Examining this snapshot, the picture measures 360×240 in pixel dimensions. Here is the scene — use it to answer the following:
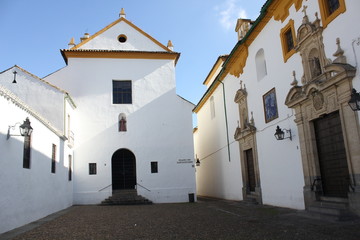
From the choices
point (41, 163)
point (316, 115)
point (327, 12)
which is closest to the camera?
point (327, 12)

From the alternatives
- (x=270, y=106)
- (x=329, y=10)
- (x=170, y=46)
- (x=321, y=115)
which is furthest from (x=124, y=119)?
(x=329, y=10)

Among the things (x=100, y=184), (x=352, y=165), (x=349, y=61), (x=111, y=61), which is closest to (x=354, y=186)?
(x=352, y=165)

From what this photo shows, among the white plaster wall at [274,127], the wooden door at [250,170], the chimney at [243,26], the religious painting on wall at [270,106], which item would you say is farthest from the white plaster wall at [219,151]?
the religious painting on wall at [270,106]

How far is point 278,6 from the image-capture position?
40.6 ft

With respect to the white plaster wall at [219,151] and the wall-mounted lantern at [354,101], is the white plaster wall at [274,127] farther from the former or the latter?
the wall-mounted lantern at [354,101]

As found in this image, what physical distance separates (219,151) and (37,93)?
11423 millimetres

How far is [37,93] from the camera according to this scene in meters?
17.2

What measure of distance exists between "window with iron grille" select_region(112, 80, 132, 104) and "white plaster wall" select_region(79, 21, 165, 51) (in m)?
2.28

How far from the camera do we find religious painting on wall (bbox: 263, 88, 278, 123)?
13.1 metres

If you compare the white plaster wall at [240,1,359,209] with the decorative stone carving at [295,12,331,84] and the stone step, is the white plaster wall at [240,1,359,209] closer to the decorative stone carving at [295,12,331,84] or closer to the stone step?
the decorative stone carving at [295,12,331,84]

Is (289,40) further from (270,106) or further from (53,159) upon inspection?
(53,159)

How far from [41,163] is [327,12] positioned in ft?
34.4

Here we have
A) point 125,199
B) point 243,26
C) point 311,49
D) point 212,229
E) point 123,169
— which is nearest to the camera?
point 212,229

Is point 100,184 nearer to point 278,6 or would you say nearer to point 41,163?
point 41,163
